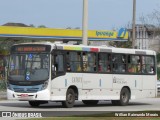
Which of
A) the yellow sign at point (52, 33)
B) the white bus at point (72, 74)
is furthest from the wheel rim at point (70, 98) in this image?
the yellow sign at point (52, 33)

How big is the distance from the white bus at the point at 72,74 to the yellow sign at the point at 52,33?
18.4 metres

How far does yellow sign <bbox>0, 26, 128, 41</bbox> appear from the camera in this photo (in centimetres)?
4669

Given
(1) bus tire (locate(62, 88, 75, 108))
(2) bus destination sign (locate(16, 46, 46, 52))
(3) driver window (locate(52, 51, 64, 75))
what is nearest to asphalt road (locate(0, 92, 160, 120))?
(1) bus tire (locate(62, 88, 75, 108))

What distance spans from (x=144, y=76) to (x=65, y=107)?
634 centimetres

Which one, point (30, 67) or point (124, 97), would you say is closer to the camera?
point (30, 67)

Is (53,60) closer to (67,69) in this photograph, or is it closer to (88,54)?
(67,69)

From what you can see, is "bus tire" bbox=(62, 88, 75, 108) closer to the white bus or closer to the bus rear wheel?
the white bus

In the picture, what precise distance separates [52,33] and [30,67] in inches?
963

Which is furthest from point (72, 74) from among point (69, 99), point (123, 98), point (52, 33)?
point (52, 33)

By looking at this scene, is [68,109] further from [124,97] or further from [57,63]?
[124,97]

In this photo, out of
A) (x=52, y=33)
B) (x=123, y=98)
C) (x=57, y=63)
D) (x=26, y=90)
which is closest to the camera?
(x=26, y=90)

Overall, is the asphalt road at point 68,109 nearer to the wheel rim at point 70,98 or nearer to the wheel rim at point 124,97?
the wheel rim at point 70,98

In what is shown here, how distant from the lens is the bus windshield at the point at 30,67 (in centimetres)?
2528

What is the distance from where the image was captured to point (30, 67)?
25438mm
